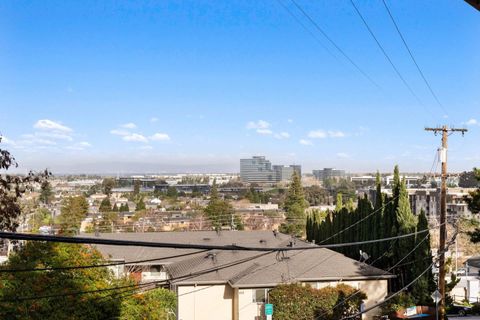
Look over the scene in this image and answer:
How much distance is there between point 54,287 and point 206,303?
1157cm

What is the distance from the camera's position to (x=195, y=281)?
70.9ft

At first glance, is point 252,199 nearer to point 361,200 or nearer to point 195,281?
point 361,200

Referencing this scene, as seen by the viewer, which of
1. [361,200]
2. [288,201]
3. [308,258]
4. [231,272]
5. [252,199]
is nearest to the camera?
[231,272]

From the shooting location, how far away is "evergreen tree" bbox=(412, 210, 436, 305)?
2309cm

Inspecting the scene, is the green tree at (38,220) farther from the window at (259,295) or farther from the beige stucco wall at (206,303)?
the window at (259,295)

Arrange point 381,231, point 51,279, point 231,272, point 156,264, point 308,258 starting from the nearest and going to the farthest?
point 51,279 < point 231,272 < point 308,258 < point 381,231 < point 156,264

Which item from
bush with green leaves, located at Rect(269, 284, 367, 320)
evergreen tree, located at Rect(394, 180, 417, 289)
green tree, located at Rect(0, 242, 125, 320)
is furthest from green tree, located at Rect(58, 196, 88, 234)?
green tree, located at Rect(0, 242, 125, 320)

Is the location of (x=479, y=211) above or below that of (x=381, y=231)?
above

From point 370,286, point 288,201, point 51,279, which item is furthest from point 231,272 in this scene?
point 288,201

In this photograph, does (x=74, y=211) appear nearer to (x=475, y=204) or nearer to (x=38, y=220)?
(x=38, y=220)

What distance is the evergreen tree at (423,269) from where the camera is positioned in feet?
75.7

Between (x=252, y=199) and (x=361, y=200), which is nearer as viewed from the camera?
(x=361, y=200)

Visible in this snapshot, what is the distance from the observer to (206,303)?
2195 cm

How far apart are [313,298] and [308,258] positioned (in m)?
4.51
